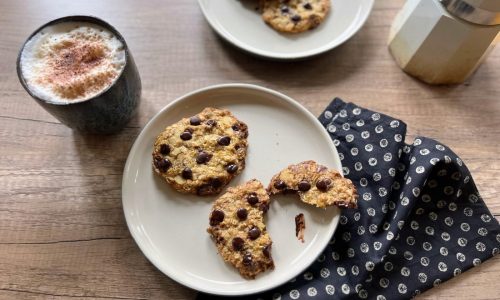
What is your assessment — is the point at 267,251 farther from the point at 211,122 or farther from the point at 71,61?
the point at 71,61

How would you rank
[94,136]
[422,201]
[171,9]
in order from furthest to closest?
[171,9], [94,136], [422,201]

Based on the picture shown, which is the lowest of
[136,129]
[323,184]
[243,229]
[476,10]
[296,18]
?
[136,129]

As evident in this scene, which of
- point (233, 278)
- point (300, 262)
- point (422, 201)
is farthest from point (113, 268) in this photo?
point (422, 201)

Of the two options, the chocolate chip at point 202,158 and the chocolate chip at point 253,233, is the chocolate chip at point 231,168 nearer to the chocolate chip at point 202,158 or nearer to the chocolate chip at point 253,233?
the chocolate chip at point 202,158

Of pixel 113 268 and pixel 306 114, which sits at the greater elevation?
pixel 306 114

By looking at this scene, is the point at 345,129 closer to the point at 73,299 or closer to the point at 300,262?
the point at 300,262

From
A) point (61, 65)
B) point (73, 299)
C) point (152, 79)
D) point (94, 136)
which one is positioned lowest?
point (73, 299)

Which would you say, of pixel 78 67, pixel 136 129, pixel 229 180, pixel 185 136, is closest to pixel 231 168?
pixel 229 180
